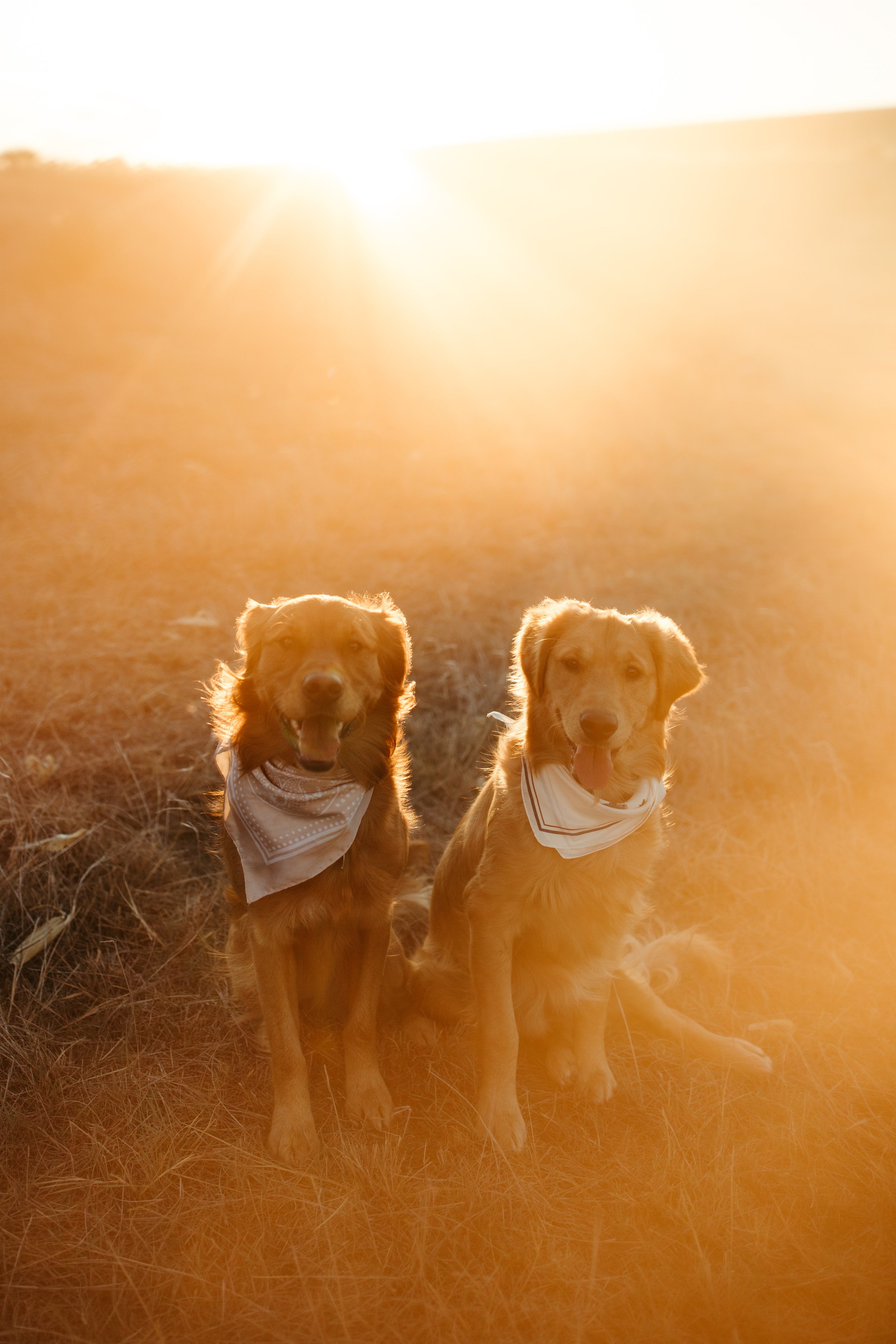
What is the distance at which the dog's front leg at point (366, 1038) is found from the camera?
307cm

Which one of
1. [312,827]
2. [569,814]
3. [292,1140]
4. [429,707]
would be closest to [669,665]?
[569,814]

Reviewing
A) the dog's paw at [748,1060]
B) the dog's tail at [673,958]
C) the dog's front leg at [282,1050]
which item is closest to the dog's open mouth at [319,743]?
the dog's front leg at [282,1050]

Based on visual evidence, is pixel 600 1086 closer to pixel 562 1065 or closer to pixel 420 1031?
pixel 562 1065

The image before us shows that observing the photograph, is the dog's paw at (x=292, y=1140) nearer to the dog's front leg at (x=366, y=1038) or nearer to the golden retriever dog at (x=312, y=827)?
the golden retriever dog at (x=312, y=827)

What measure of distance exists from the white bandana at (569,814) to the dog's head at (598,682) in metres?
0.07

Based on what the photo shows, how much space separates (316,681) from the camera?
2.80 meters

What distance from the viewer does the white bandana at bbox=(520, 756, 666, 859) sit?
2.90m

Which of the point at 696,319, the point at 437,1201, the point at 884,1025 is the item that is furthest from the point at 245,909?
the point at 696,319

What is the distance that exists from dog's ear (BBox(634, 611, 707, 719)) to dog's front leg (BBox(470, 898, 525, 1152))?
1.10m

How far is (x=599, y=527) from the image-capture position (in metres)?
8.20

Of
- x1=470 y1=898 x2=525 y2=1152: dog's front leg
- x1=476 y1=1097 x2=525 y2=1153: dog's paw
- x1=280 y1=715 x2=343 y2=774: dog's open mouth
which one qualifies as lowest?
x1=476 y1=1097 x2=525 y2=1153: dog's paw

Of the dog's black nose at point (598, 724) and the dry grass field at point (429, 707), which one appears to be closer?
the dry grass field at point (429, 707)

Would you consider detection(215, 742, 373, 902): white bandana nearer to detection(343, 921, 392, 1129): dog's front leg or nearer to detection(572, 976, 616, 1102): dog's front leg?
detection(343, 921, 392, 1129): dog's front leg

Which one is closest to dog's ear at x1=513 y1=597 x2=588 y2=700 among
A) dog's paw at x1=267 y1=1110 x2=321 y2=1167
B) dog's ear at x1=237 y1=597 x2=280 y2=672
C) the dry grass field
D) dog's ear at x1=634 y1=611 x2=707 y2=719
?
dog's ear at x1=634 y1=611 x2=707 y2=719
